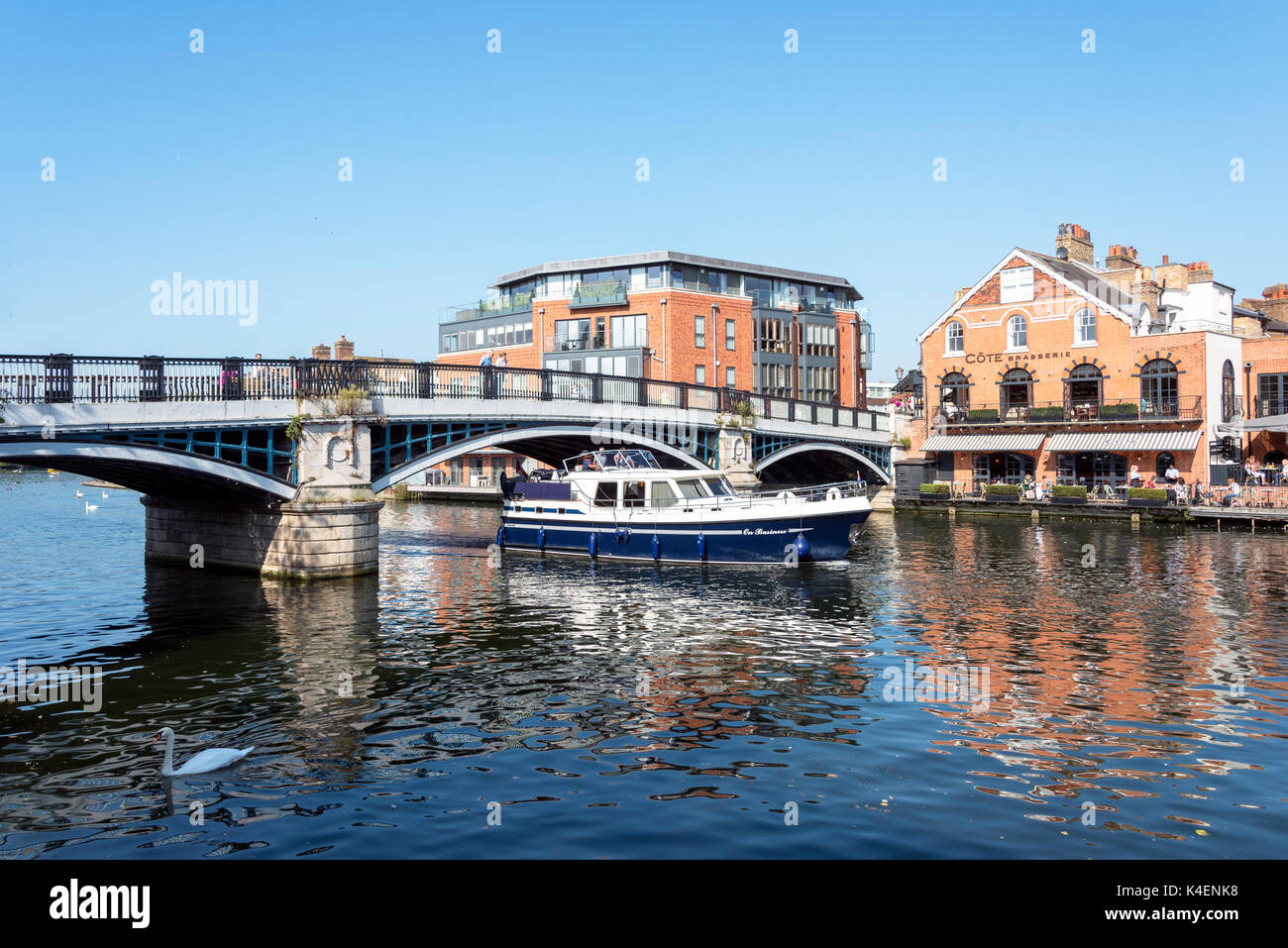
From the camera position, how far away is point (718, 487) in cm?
3753

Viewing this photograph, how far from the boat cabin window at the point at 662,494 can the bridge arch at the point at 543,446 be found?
5296 millimetres

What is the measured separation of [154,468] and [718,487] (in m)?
19.6

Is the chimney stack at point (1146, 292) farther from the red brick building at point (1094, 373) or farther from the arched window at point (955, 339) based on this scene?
the arched window at point (955, 339)

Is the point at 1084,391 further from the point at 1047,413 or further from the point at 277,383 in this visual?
the point at 277,383

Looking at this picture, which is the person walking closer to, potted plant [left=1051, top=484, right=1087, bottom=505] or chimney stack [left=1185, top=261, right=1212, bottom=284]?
potted plant [left=1051, top=484, right=1087, bottom=505]

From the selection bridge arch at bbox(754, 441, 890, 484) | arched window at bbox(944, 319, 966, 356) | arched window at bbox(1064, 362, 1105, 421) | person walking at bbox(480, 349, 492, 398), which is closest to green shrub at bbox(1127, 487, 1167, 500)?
arched window at bbox(1064, 362, 1105, 421)

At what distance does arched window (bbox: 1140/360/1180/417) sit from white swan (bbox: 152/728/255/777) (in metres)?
53.6

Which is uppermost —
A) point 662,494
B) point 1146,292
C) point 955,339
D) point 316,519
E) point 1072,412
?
point 1146,292

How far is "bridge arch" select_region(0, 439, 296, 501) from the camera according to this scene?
24.4 metres

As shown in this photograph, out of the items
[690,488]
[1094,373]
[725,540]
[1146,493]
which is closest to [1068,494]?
[1146,493]

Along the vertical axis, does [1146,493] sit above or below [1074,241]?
below
